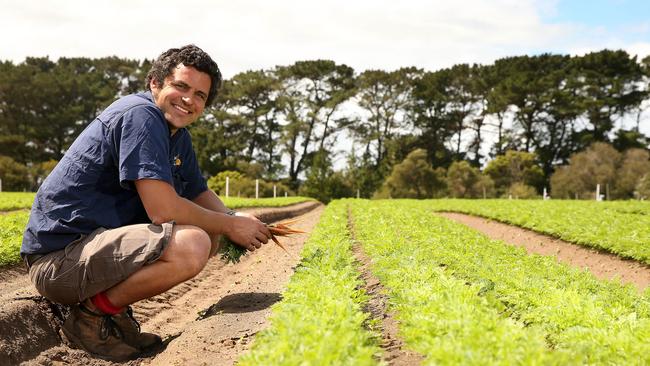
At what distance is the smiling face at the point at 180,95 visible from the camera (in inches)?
187

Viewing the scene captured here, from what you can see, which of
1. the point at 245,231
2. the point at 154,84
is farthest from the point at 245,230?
the point at 154,84

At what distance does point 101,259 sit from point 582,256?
38.0 feet

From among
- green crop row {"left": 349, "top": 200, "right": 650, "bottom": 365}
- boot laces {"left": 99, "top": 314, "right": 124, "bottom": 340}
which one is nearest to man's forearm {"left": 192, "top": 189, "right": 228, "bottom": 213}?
boot laces {"left": 99, "top": 314, "right": 124, "bottom": 340}

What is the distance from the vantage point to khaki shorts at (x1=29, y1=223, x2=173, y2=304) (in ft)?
14.1

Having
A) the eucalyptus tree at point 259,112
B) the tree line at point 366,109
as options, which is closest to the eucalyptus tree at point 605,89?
the tree line at point 366,109

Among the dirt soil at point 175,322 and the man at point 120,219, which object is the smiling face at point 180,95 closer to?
the man at point 120,219

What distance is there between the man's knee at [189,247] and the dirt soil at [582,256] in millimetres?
7194

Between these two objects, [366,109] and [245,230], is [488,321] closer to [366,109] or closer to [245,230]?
[245,230]

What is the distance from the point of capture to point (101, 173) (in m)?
4.46

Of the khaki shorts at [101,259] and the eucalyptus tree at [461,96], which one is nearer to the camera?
the khaki shorts at [101,259]

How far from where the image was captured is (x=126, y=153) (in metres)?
4.21

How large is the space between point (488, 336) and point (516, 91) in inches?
2444

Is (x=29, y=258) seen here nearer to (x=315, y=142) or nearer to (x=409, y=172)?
(x=409, y=172)

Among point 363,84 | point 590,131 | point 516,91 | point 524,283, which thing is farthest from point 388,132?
point 524,283
